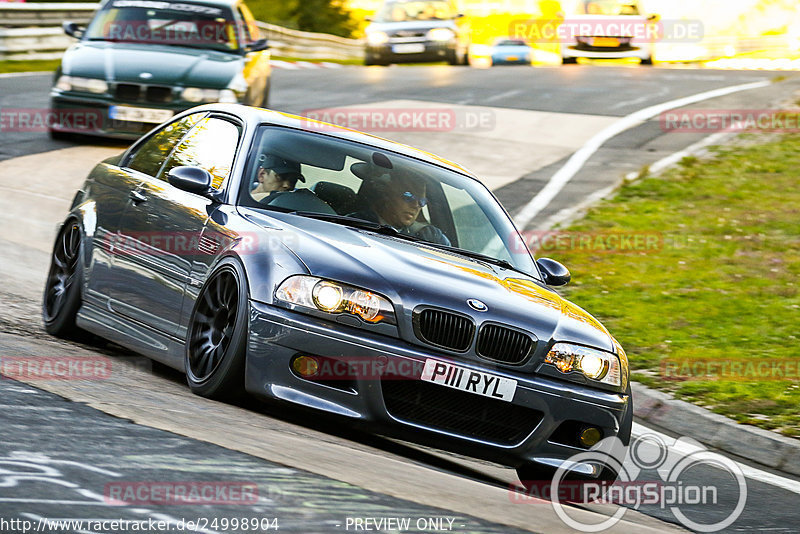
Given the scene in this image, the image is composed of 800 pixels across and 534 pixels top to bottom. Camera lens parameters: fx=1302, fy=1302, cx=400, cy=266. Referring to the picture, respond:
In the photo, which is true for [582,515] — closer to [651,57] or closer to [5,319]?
[5,319]

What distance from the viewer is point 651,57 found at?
32844mm

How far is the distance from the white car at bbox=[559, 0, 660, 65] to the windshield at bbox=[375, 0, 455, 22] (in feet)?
10.2

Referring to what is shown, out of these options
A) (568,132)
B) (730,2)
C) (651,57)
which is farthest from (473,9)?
(568,132)

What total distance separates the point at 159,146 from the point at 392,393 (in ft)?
9.32

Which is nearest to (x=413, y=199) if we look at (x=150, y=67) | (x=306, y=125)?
(x=306, y=125)

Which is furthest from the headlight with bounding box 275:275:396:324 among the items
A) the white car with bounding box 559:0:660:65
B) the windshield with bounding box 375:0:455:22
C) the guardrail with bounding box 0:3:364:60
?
the white car with bounding box 559:0:660:65

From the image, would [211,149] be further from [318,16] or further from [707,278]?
[318,16]

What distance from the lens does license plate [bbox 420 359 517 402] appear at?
219 inches

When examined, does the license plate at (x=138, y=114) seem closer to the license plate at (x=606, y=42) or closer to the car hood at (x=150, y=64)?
the car hood at (x=150, y=64)

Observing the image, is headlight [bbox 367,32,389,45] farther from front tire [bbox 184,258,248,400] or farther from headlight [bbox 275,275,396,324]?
headlight [bbox 275,275,396,324]

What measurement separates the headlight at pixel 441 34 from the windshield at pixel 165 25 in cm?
1447

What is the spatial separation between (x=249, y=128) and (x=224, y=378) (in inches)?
68.1

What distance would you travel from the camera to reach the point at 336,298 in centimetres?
563

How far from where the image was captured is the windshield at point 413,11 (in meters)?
31.2
